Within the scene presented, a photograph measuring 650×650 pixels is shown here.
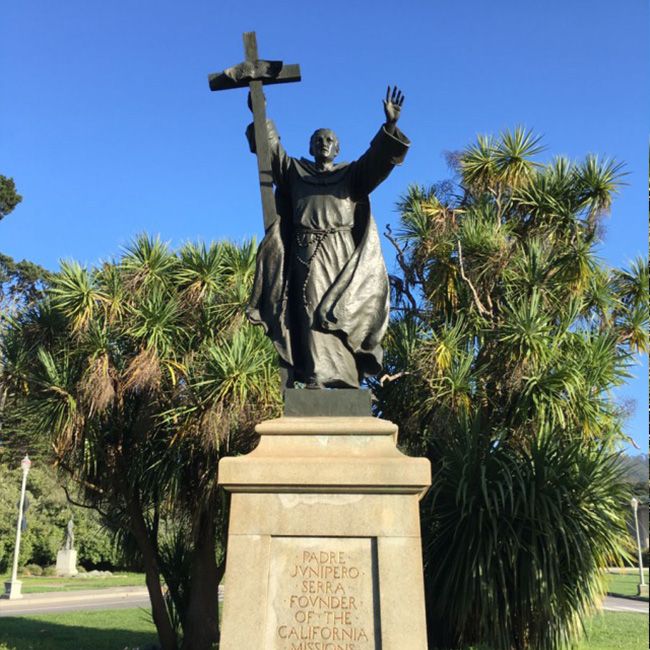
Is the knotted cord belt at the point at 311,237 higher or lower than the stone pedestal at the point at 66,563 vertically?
higher

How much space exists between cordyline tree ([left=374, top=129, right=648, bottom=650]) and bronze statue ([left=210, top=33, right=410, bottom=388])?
4068mm

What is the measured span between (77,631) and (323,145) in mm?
11643

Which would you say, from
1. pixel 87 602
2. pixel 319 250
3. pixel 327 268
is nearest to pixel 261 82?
pixel 319 250

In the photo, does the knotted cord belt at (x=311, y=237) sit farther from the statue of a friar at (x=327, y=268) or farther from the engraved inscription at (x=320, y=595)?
the engraved inscription at (x=320, y=595)

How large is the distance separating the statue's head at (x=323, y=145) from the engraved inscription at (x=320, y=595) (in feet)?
9.34

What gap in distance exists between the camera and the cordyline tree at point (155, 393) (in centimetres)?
1048

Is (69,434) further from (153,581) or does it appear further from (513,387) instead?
(513,387)

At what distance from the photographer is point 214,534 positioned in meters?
11.1

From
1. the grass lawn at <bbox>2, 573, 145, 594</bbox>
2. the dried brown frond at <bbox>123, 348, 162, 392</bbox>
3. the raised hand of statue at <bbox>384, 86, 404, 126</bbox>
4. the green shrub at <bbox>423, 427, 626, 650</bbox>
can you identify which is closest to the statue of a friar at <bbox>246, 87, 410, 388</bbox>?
the raised hand of statue at <bbox>384, 86, 404, 126</bbox>

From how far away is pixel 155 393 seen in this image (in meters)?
11.1

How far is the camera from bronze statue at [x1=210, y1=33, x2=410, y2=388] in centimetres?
501

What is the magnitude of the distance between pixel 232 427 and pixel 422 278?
5258mm

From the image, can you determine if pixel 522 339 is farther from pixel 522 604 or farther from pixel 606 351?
pixel 522 604

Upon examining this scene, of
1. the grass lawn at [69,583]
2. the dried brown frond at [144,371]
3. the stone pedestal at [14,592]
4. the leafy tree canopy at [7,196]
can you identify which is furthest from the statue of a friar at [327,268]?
the leafy tree canopy at [7,196]
